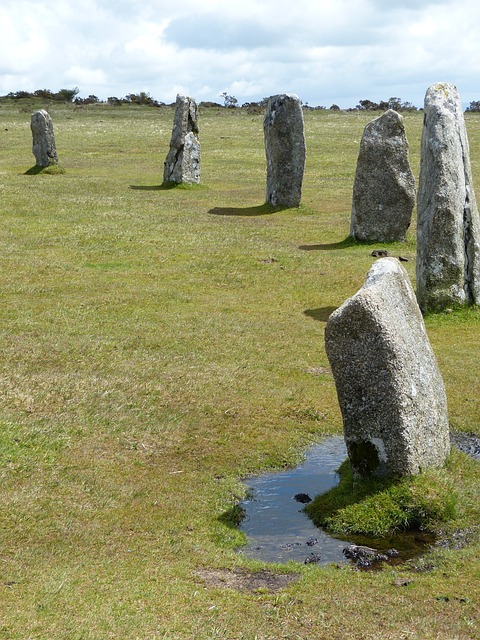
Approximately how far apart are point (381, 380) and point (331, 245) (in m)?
18.0

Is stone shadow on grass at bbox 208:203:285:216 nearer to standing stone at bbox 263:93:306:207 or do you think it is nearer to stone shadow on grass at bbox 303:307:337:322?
standing stone at bbox 263:93:306:207

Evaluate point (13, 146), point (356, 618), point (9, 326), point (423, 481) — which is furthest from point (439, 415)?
point (13, 146)

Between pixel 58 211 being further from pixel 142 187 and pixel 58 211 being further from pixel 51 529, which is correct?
pixel 51 529

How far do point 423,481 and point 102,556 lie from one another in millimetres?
3749

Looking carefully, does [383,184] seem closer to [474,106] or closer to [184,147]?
[184,147]

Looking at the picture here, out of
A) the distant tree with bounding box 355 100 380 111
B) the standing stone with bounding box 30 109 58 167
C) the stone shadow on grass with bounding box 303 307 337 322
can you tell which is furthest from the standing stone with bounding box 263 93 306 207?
the distant tree with bounding box 355 100 380 111

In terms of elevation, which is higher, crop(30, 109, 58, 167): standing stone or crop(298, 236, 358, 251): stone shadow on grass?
Answer: crop(30, 109, 58, 167): standing stone

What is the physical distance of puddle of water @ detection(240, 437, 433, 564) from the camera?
10.3 m

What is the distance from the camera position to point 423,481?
10984mm

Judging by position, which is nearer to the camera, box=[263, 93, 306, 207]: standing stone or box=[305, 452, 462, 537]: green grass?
box=[305, 452, 462, 537]: green grass

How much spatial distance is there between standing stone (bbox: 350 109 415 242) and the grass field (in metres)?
0.94

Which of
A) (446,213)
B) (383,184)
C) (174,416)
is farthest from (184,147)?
(174,416)

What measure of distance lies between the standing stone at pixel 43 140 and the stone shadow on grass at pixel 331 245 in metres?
19.6

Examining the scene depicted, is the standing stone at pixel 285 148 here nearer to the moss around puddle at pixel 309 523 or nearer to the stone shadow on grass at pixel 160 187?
the stone shadow on grass at pixel 160 187
